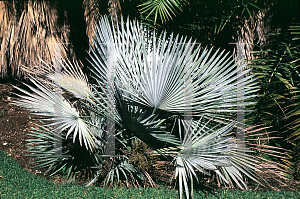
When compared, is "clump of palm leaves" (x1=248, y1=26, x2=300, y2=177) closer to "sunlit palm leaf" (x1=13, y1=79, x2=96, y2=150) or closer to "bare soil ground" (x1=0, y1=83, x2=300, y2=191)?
"bare soil ground" (x1=0, y1=83, x2=300, y2=191)

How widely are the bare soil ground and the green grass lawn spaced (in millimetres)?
199

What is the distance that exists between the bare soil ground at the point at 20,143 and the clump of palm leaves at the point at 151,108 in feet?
0.99

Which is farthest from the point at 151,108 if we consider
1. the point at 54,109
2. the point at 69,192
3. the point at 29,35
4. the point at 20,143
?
the point at 29,35

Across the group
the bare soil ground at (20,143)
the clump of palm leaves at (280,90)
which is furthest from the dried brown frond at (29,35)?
the clump of palm leaves at (280,90)

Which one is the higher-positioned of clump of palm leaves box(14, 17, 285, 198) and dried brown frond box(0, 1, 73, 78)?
dried brown frond box(0, 1, 73, 78)

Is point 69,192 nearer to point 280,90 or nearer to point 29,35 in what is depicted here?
point 29,35

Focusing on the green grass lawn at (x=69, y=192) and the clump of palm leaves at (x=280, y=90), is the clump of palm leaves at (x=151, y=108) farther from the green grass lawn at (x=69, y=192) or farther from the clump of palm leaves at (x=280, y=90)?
the clump of palm leaves at (x=280, y=90)

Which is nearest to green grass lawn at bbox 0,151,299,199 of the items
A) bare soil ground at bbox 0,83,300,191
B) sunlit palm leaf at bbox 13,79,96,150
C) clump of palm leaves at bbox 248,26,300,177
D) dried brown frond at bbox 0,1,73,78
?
bare soil ground at bbox 0,83,300,191

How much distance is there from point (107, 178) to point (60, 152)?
876mm

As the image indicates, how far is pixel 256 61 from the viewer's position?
15.9ft

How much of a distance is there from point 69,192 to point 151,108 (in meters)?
1.75

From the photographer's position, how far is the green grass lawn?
374 cm

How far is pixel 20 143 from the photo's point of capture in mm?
5281

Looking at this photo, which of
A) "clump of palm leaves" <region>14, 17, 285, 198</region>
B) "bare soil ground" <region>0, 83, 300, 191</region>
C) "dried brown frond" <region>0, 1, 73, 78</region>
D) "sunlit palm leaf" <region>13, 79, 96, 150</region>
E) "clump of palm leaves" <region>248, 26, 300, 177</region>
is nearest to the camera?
"clump of palm leaves" <region>14, 17, 285, 198</region>
